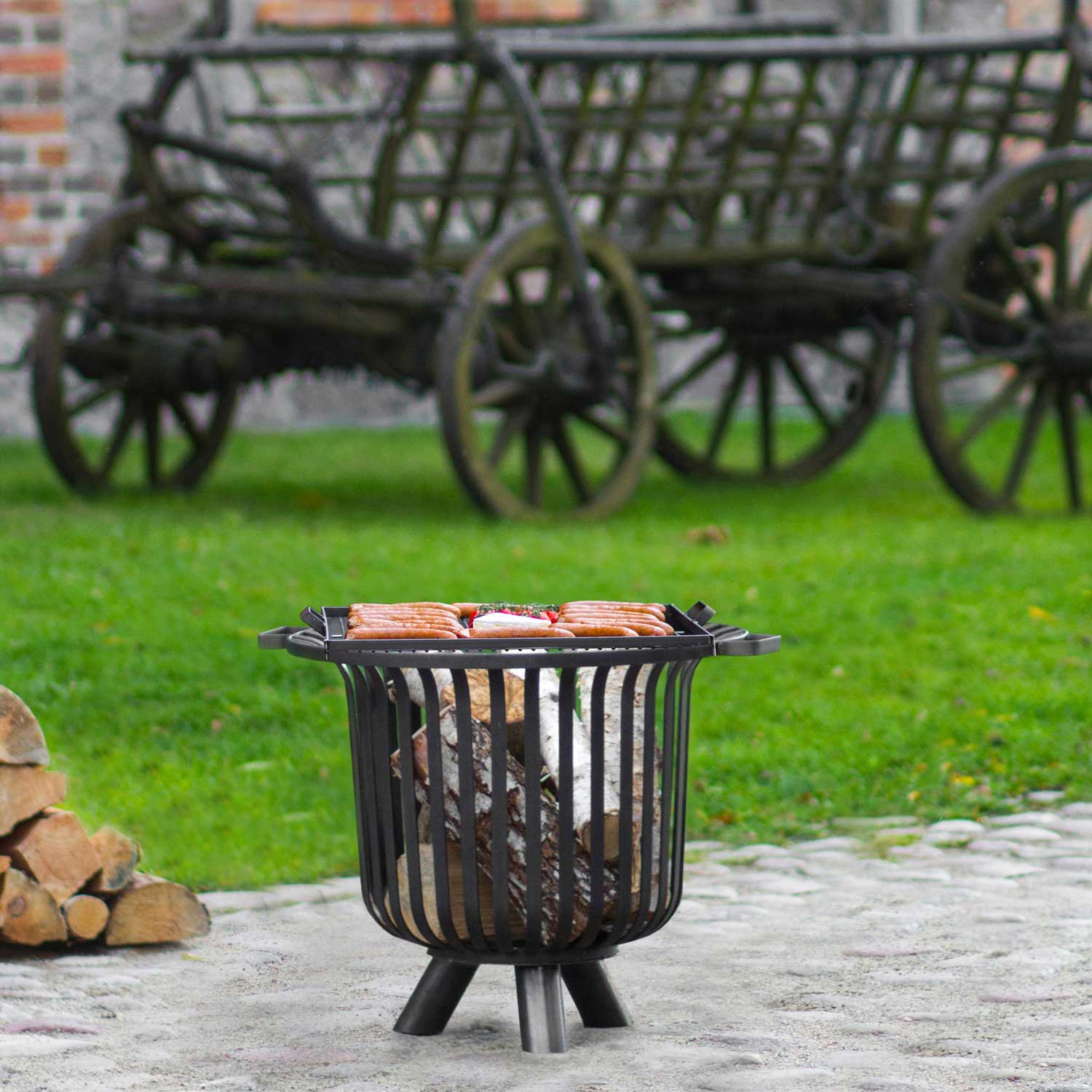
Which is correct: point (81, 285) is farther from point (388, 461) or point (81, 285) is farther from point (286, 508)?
point (388, 461)

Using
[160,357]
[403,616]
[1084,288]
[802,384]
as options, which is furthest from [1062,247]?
[403,616]

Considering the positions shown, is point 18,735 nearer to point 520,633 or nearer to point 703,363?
point 520,633

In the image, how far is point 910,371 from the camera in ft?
26.2

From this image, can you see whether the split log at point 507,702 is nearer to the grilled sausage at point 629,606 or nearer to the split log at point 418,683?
the split log at point 418,683

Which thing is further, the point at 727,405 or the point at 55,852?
the point at 727,405

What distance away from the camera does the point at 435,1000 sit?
3154 millimetres

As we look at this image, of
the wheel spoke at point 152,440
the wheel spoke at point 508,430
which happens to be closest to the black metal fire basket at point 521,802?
the wheel spoke at point 508,430

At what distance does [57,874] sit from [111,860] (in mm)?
101

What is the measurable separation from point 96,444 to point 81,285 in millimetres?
3663

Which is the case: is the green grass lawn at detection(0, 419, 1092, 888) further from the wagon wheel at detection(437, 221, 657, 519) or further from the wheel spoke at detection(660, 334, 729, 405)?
the wheel spoke at detection(660, 334, 729, 405)

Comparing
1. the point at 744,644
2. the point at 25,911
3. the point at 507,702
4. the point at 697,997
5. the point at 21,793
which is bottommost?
the point at 697,997

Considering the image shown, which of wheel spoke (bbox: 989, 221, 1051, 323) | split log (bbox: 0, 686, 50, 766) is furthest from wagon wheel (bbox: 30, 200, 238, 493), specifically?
split log (bbox: 0, 686, 50, 766)

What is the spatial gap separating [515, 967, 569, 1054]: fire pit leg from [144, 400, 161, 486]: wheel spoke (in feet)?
20.1

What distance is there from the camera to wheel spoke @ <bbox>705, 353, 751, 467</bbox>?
9898mm
